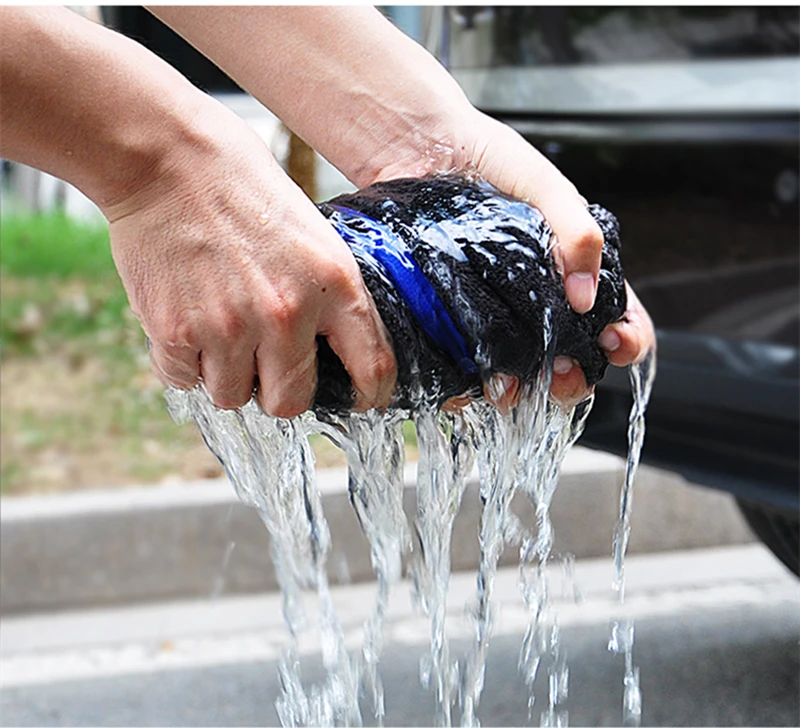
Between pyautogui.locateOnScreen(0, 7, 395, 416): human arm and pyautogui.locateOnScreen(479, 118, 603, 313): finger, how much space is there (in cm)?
21

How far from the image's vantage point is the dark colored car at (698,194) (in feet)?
6.48

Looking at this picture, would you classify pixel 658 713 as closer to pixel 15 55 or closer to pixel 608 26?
pixel 608 26

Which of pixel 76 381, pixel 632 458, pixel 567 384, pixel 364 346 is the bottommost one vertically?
pixel 76 381

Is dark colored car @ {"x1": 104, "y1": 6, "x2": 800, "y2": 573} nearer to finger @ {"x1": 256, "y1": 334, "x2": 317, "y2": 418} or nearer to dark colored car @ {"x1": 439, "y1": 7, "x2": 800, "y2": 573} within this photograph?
dark colored car @ {"x1": 439, "y1": 7, "x2": 800, "y2": 573}

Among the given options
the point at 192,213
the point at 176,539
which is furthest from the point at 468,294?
the point at 176,539

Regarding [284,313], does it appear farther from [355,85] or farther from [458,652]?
[458,652]

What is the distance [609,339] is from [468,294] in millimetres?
200

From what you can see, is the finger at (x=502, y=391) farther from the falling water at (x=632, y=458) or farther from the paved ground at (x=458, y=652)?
the paved ground at (x=458, y=652)

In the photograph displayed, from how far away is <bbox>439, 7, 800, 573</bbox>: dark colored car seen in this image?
198 cm

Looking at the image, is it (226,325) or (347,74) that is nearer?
(226,325)

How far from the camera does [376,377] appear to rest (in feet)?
3.44

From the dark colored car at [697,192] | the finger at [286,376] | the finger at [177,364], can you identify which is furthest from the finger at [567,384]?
the dark colored car at [697,192]

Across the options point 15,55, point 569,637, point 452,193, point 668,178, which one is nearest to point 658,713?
point 569,637

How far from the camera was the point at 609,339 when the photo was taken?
1176mm
